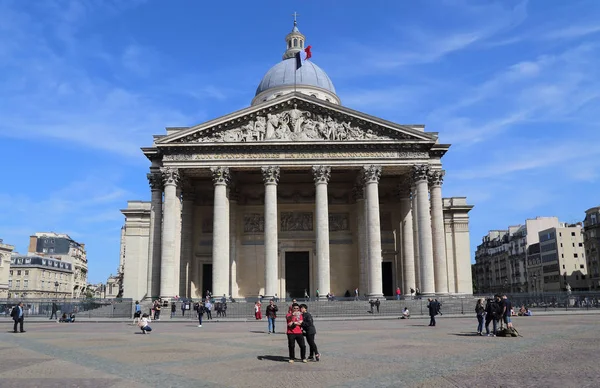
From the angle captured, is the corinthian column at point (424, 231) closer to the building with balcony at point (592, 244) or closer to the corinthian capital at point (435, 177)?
the corinthian capital at point (435, 177)

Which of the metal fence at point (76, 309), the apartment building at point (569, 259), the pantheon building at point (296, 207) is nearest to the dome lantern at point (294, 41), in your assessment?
the pantheon building at point (296, 207)

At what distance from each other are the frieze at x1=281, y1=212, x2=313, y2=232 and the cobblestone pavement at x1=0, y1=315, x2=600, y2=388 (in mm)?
27243

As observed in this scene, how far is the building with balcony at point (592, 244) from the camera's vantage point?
236ft

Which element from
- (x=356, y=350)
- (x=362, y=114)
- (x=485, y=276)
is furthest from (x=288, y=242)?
(x=485, y=276)

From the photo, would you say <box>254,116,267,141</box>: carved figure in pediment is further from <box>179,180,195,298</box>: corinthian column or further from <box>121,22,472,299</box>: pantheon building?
<box>179,180,195,298</box>: corinthian column

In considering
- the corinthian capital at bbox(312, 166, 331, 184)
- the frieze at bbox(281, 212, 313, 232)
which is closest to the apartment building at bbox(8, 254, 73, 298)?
the frieze at bbox(281, 212, 313, 232)

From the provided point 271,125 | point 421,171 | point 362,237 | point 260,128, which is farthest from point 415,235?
point 260,128

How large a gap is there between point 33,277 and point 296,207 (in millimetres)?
71164

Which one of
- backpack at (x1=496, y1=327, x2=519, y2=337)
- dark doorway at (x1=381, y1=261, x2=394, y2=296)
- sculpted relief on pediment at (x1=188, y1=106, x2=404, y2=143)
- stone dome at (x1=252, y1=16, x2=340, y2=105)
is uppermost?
stone dome at (x1=252, y1=16, x2=340, y2=105)

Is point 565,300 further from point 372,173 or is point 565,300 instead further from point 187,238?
point 187,238

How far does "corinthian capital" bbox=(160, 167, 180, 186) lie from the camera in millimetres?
38531

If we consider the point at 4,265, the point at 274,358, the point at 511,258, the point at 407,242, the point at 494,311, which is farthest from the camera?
the point at 511,258

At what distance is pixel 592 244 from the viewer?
7344 cm

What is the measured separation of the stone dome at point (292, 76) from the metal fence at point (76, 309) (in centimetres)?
3164
